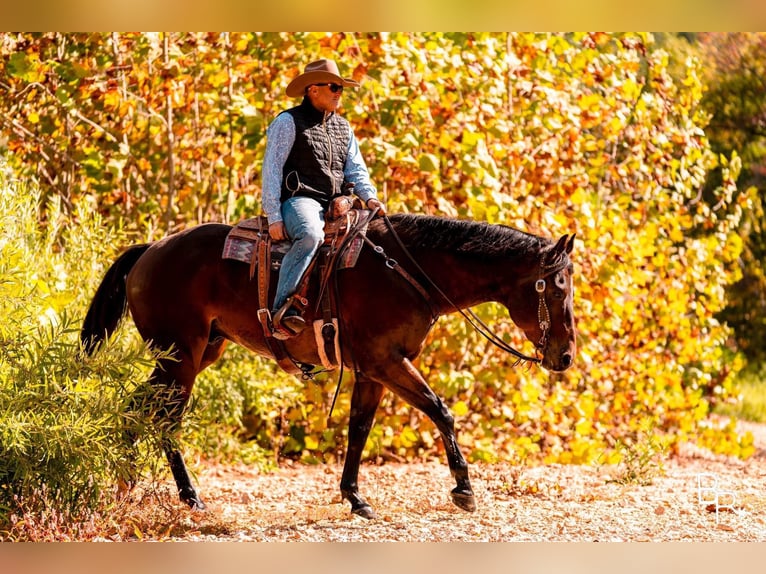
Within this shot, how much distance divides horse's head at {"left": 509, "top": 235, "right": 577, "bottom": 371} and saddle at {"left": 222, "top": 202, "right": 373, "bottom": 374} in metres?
1.06

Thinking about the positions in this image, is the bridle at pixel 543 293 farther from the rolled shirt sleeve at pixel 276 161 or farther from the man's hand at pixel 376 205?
the rolled shirt sleeve at pixel 276 161

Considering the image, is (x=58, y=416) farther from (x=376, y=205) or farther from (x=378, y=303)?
(x=376, y=205)

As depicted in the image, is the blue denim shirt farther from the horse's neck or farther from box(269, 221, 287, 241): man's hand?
the horse's neck

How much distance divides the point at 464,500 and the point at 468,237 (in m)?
1.49

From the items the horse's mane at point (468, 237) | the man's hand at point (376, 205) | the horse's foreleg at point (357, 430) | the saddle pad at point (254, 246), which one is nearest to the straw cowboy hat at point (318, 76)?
the man's hand at point (376, 205)

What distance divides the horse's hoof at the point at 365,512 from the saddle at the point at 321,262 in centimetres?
→ 85

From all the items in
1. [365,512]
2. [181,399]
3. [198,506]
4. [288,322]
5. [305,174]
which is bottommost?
[198,506]

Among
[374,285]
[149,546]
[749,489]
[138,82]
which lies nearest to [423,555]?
[149,546]

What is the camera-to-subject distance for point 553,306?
6.01 meters

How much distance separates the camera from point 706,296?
36.9 ft

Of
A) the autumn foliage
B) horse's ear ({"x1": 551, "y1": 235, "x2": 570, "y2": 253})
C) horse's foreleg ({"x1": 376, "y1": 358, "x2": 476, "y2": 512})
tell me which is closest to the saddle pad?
horse's foreleg ({"x1": 376, "y1": 358, "x2": 476, "y2": 512})

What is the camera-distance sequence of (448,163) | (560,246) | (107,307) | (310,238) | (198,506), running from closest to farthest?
(560,246), (310,238), (198,506), (107,307), (448,163)

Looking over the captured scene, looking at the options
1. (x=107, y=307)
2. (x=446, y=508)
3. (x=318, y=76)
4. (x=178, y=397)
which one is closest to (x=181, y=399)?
(x=178, y=397)
